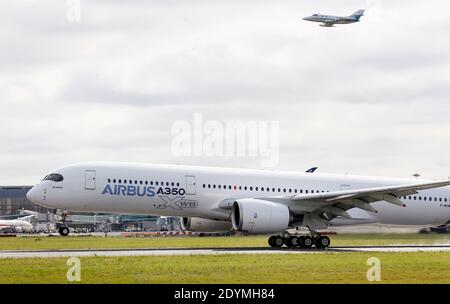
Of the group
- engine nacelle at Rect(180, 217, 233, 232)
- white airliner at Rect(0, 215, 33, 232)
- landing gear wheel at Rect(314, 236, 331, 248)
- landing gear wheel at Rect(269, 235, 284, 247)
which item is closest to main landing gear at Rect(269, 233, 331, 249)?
landing gear wheel at Rect(314, 236, 331, 248)

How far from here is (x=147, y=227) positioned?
136 meters

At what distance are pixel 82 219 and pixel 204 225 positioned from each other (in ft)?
284

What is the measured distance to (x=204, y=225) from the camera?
4788 cm

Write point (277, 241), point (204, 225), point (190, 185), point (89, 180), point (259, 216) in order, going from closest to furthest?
point (259, 216) → point (89, 180) → point (190, 185) → point (277, 241) → point (204, 225)

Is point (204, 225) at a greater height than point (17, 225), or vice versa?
point (204, 225)

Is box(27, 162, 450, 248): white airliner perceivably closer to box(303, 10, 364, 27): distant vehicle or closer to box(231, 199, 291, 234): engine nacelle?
box(231, 199, 291, 234): engine nacelle

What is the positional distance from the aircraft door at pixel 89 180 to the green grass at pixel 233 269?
377 inches

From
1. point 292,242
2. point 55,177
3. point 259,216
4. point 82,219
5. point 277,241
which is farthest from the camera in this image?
point 82,219

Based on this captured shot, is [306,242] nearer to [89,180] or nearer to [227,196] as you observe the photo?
[227,196]

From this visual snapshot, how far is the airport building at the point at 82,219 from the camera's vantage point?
126 metres

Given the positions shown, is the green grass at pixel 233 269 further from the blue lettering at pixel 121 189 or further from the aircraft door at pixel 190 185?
the aircraft door at pixel 190 185

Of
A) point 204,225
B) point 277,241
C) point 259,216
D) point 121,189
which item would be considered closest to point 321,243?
point 277,241

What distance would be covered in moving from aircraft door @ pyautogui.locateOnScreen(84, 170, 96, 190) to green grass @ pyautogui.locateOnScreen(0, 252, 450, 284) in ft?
31.4
